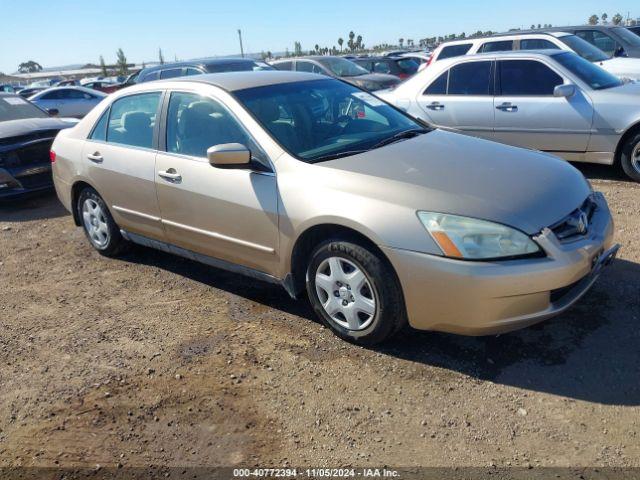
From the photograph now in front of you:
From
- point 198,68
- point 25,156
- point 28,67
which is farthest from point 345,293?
point 28,67

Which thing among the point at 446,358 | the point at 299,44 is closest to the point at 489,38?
the point at 446,358

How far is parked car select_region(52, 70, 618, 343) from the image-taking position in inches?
117

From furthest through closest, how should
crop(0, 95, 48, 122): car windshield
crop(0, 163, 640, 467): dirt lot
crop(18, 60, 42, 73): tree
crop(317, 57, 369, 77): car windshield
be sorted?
crop(18, 60, 42, 73): tree → crop(317, 57, 369, 77): car windshield → crop(0, 95, 48, 122): car windshield → crop(0, 163, 640, 467): dirt lot

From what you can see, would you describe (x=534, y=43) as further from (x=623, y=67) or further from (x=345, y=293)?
(x=345, y=293)

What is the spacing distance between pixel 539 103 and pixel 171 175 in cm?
458

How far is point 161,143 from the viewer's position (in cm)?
435

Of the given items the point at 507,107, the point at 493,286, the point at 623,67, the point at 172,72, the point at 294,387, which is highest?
the point at 172,72

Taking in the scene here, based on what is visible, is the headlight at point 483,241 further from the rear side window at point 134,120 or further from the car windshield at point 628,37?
the car windshield at point 628,37

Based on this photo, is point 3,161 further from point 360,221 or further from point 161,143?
point 360,221

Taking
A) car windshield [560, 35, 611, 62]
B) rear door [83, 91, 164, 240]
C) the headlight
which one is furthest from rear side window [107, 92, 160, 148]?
car windshield [560, 35, 611, 62]

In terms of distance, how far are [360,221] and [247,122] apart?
3.87 ft

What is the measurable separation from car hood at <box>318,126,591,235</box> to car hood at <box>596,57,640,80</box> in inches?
253

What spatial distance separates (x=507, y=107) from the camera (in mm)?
6965

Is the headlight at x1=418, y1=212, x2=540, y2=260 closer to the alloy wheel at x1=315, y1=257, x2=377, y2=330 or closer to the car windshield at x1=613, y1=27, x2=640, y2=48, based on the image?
the alloy wheel at x1=315, y1=257, x2=377, y2=330
